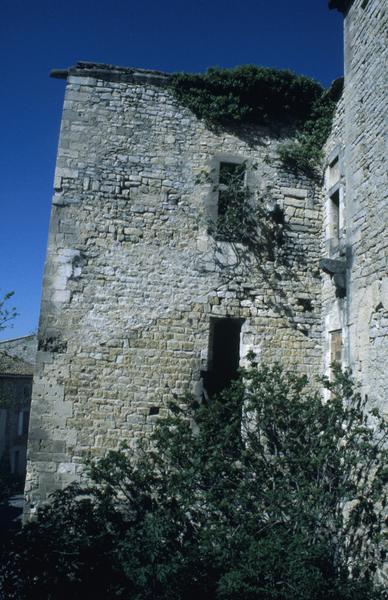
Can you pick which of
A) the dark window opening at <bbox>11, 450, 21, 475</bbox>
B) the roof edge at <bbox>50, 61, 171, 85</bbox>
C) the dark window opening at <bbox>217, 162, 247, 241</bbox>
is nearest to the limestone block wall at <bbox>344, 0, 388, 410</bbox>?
the dark window opening at <bbox>217, 162, 247, 241</bbox>

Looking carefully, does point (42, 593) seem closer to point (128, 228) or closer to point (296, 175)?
point (128, 228)

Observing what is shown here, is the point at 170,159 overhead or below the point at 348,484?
overhead

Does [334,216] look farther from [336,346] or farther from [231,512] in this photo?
[231,512]

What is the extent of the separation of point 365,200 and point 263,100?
2985 mm

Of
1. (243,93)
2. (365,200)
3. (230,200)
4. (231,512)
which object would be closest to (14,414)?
(230,200)

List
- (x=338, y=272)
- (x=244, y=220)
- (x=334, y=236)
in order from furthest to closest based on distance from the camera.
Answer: (x=244, y=220)
(x=334, y=236)
(x=338, y=272)

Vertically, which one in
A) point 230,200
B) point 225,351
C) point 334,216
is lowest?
point 225,351

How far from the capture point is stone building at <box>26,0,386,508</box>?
638 centimetres

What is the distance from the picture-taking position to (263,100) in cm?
773

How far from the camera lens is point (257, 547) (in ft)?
16.0

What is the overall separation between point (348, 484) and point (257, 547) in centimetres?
138

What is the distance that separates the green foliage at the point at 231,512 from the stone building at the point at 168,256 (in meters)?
0.64

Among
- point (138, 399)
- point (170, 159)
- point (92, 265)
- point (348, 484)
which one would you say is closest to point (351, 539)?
point (348, 484)

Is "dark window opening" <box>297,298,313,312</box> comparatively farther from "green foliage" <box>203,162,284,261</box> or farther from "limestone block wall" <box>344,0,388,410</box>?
"limestone block wall" <box>344,0,388,410</box>
